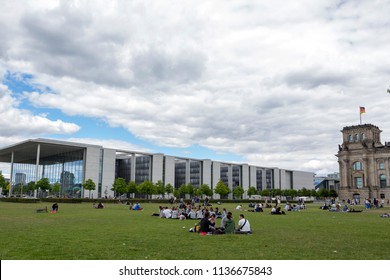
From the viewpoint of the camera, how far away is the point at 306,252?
13430 mm

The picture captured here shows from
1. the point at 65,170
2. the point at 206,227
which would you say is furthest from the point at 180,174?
the point at 206,227

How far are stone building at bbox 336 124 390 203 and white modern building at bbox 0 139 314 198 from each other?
4900 cm

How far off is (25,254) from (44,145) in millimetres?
97869

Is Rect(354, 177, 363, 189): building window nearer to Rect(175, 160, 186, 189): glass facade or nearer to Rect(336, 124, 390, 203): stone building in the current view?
Rect(336, 124, 390, 203): stone building

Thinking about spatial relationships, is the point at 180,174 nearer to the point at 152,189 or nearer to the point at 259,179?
the point at 259,179

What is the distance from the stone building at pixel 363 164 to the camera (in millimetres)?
110188

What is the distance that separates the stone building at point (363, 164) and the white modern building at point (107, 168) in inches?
1929

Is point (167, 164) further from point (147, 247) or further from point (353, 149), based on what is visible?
point (147, 247)

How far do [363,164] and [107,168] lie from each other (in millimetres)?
80360

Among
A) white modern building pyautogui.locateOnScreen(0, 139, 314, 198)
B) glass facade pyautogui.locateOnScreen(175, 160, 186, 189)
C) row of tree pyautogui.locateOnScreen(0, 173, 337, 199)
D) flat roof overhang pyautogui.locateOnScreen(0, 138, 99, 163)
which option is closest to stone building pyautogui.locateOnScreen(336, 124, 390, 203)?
row of tree pyautogui.locateOnScreen(0, 173, 337, 199)

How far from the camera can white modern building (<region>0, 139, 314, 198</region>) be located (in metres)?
109

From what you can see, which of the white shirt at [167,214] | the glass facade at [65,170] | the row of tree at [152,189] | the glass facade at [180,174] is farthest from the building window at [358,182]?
the white shirt at [167,214]

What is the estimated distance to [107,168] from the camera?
375 ft
